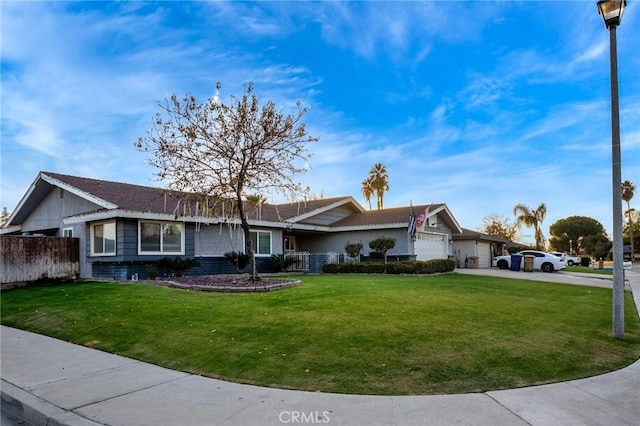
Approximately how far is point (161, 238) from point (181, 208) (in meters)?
1.59

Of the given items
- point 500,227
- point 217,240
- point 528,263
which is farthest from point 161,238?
point 500,227

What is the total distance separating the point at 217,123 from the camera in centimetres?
1302

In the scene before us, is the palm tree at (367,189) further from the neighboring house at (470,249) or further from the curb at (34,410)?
the curb at (34,410)

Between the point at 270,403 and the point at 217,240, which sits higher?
the point at 217,240

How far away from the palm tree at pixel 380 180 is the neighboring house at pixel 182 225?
24187 mm

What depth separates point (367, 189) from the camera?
54.4m

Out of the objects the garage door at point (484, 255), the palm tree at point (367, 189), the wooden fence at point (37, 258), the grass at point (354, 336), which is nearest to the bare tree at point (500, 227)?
the palm tree at point (367, 189)

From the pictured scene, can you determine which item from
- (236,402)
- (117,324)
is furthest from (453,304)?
(117,324)

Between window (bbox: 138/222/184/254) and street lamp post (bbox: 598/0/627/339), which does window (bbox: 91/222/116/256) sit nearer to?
window (bbox: 138/222/184/254)

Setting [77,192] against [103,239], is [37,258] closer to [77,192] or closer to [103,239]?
[103,239]

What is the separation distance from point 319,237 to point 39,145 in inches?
621

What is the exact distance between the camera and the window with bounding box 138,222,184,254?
16953mm

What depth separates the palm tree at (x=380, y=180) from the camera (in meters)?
52.2

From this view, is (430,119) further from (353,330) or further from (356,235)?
(353,330)
